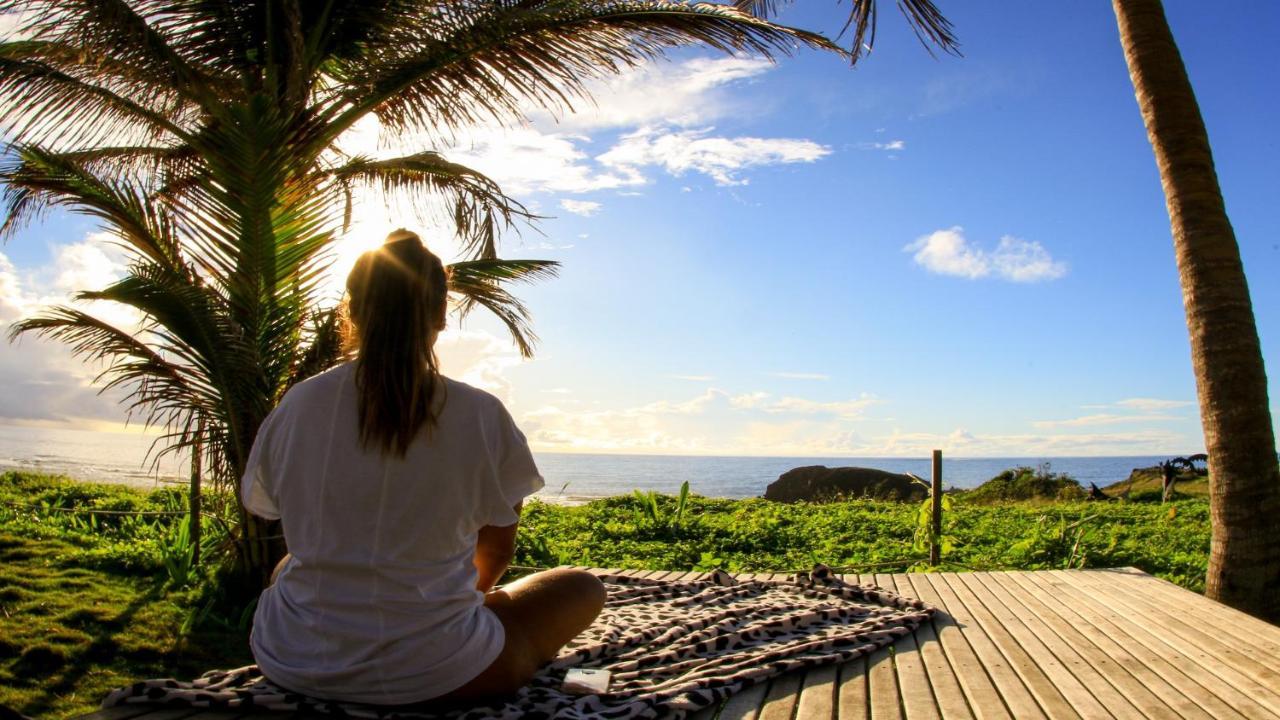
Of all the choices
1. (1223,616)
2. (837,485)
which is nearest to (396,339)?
(1223,616)

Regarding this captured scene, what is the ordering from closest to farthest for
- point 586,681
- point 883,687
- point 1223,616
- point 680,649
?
point 586,681, point 883,687, point 680,649, point 1223,616

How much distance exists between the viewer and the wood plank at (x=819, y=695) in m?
2.48

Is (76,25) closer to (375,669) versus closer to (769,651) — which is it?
(375,669)

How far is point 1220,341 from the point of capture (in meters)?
4.73

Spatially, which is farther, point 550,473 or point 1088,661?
point 550,473

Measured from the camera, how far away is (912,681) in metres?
2.84

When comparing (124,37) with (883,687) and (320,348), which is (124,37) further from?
(883,687)

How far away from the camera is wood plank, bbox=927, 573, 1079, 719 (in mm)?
2578

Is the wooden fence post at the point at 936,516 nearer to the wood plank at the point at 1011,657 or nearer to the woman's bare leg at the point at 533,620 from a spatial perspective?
the wood plank at the point at 1011,657

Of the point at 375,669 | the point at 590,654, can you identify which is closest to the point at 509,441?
the point at 375,669

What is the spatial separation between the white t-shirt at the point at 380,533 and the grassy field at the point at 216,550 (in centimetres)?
215

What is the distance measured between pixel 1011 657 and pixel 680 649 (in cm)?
123

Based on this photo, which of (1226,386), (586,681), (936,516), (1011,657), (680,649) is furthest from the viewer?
(936,516)

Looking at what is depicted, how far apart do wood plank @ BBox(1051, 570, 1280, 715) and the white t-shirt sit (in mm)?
2429
